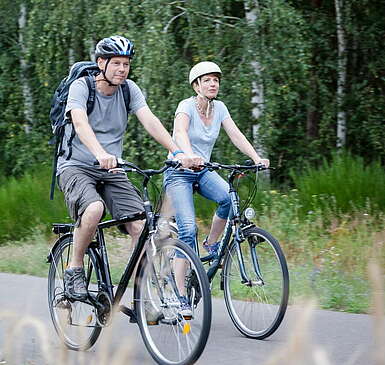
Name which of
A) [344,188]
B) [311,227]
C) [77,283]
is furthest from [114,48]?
[344,188]

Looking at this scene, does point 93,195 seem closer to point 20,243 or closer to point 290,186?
point 20,243

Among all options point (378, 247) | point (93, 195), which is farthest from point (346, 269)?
point (93, 195)

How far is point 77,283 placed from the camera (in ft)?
17.5

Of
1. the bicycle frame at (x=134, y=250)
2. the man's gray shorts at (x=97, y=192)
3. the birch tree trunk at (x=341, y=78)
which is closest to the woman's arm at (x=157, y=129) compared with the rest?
the bicycle frame at (x=134, y=250)

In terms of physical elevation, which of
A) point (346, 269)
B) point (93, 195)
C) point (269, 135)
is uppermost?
point (269, 135)

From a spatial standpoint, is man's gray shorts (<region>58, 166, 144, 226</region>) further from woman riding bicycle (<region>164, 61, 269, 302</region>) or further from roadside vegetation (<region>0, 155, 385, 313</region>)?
roadside vegetation (<region>0, 155, 385, 313</region>)

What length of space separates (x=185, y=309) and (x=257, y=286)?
42.1 inches

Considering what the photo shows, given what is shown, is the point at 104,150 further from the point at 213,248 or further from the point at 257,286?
the point at 257,286

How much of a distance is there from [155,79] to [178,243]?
7.35m

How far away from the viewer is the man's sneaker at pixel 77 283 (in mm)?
5289

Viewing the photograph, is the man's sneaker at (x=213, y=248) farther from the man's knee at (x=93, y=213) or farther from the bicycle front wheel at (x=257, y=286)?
the man's knee at (x=93, y=213)

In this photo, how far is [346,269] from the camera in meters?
8.20

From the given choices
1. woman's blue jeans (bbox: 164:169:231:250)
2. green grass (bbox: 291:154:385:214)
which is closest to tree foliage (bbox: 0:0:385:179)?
green grass (bbox: 291:154:385:214)

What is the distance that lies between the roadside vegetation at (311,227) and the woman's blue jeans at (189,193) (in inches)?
52.9
